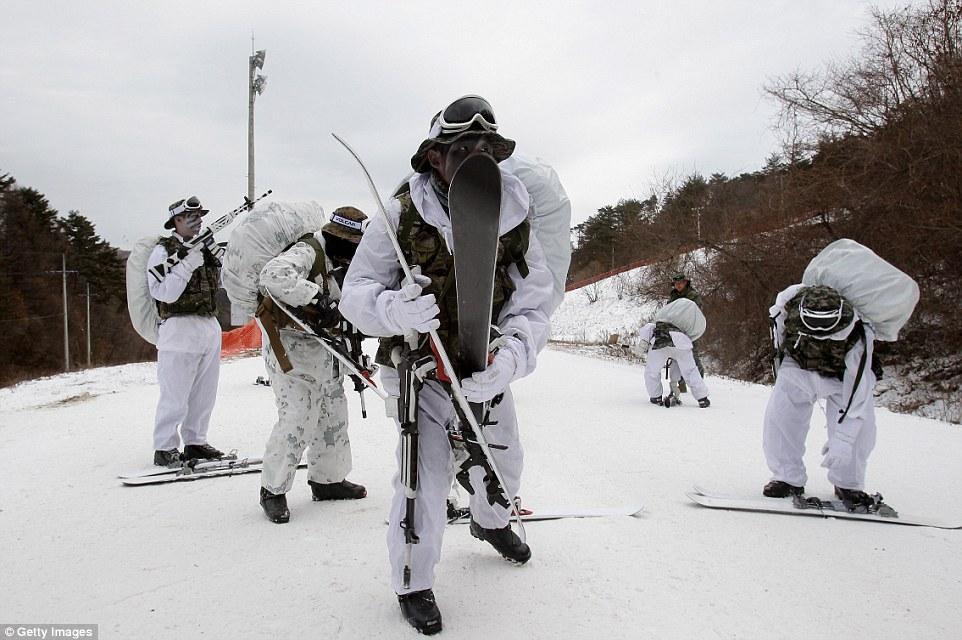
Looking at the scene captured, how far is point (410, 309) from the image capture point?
2092 mm

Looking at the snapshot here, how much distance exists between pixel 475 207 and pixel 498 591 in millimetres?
1730

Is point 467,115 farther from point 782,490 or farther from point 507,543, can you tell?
point 782,490

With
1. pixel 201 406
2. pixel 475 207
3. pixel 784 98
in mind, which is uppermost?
pixel 784 98

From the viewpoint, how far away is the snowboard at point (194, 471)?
431cm

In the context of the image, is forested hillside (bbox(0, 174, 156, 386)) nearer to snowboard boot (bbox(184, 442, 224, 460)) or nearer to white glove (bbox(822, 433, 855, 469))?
snowboard boot (bbox(184, 442, 224, 460))

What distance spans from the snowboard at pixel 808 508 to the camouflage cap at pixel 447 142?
9.06 feet

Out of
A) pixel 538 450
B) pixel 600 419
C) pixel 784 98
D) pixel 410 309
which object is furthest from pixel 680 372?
pixel 784 98

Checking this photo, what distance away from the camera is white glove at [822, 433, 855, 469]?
3.67 metres

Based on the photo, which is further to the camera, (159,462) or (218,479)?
(159,462)

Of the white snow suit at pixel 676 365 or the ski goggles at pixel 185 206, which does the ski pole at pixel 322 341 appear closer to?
the ski goggles at pixel 185 206

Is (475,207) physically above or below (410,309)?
above

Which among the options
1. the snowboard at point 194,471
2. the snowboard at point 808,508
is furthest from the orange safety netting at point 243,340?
the snowboard at point 808,508

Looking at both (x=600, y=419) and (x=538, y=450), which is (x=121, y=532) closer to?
(x=538, y=450)

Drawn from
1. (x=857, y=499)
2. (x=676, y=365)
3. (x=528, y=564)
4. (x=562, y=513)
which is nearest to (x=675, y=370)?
(x=676, y=365)
